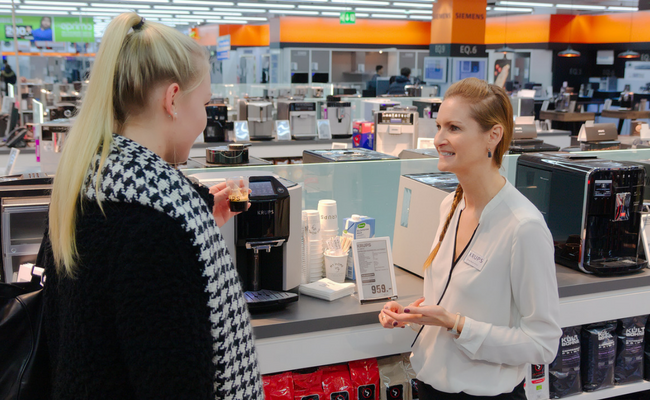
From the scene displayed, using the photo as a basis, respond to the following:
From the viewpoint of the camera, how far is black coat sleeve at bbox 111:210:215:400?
36.8 inches

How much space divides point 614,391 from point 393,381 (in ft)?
3.81

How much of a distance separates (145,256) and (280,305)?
3.97ft

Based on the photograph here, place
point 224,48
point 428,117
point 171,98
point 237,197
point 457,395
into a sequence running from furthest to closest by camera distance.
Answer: point 224,48 → point 428,117 → point 457,395 → point 237,197 → point 171,98

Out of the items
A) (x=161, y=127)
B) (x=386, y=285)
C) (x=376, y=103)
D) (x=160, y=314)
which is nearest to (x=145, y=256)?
(x=160, y=314)

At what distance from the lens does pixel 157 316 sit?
94 cm

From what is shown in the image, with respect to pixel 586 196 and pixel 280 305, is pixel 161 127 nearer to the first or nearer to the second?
pixel 280 305

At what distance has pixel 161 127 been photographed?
109 cm

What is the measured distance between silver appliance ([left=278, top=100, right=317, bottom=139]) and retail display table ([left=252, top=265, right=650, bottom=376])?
5.72m

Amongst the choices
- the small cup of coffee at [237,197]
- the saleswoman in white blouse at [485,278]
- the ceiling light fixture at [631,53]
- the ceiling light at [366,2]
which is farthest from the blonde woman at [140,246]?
the ceiling light fixture at [631,53]

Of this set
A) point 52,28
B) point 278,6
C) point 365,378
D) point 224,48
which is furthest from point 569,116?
point 52,28

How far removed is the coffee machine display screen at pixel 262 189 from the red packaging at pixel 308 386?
68cm

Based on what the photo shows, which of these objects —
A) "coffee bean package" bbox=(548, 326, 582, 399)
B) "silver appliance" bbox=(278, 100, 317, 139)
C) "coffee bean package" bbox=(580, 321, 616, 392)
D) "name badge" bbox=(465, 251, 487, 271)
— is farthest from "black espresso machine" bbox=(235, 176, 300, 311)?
"silver appliance" bbox=(278, 100, 317, 139)

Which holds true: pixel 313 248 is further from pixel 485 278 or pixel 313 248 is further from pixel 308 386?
pixel 485 278

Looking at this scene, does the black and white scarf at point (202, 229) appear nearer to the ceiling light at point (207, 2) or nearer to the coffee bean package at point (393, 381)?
the coffee bean package at point (393, 381)
